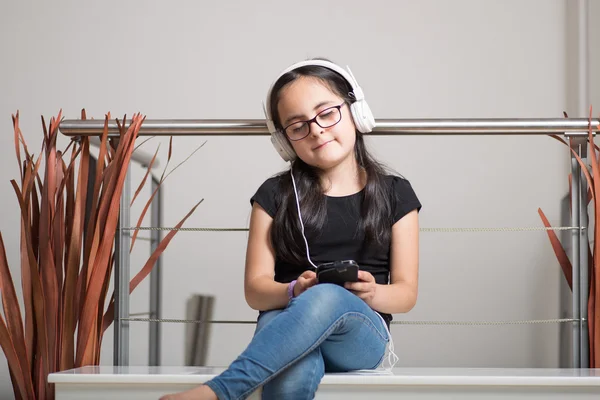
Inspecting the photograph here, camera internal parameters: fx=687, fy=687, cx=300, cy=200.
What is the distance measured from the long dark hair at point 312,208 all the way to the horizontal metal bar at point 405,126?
0.56 feet

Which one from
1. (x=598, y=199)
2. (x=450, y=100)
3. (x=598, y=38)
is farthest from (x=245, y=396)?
(x=598, y=38)

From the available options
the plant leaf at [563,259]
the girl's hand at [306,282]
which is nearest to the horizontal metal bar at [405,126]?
the plant leaf at [563,259]

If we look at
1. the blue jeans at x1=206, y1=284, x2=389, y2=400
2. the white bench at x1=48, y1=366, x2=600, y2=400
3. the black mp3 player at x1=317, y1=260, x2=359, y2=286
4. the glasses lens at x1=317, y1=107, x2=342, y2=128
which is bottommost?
the white bench at x1=48, y1=366, x2=600, y2=400

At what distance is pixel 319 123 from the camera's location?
5.24ft

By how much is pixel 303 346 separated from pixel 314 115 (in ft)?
1.91

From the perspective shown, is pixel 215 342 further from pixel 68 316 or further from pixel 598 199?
pixel 598 199

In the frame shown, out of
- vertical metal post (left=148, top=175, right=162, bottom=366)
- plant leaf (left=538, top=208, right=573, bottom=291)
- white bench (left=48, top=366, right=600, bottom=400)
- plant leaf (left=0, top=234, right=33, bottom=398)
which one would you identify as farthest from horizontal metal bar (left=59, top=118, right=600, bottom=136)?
vertical metal post (left=148, top=175, right=162, bottom=366)

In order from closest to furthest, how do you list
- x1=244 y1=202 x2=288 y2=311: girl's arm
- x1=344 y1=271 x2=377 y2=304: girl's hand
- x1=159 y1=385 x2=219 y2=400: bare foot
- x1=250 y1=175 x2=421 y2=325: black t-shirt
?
x1=159 y1=385 x2=219 y2=400: bare foot < x1=344 y1=271 x2=377 y2=304: girl's hand < x1=244 y1=202 x2=288 y2=311: girl's arm < x1=250 y1=175 x2=421 y2=325: black t-shirt

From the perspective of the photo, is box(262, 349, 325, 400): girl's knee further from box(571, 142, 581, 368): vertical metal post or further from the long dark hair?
box(571, 142, 581, 368): vertical metal post

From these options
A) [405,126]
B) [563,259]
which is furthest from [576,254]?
[405,126]

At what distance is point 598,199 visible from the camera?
1.64 m

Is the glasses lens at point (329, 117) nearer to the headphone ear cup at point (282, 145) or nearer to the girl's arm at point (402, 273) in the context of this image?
the headphone ear cup at point (282, 145)

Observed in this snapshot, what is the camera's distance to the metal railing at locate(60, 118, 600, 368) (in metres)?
1.74

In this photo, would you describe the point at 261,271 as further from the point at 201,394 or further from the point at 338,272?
the point at 201,394
